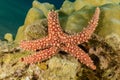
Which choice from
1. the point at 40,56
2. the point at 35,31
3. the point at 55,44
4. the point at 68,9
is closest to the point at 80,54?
the point at 55,44

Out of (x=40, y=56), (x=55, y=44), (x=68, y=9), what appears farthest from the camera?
(x=68, y=9)

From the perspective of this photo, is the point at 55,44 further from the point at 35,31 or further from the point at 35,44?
the point at 35,31

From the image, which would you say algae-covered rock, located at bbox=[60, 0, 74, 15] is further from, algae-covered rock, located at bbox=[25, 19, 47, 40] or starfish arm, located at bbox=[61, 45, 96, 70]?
starfish arm, located at bbox=[61, 45, 96, 70]

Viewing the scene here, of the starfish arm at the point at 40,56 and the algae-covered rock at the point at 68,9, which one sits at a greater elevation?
the algae-covered rock at the point at 68,9

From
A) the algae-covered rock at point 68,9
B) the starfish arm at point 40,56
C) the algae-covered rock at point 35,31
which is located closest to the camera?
the starfish arm at point 40,56

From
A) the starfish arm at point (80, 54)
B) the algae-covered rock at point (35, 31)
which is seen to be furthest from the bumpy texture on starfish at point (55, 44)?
the algae-covered rock at point (35, 31)

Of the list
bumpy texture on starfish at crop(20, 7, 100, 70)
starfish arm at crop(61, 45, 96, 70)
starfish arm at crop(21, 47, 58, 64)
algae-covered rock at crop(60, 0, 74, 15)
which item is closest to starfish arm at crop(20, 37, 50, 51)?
bumpy texture on starfish at crop(20, 7, 100, 70)

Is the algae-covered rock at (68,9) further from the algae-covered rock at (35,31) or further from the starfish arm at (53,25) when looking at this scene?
the starfish arm at (53,25)
